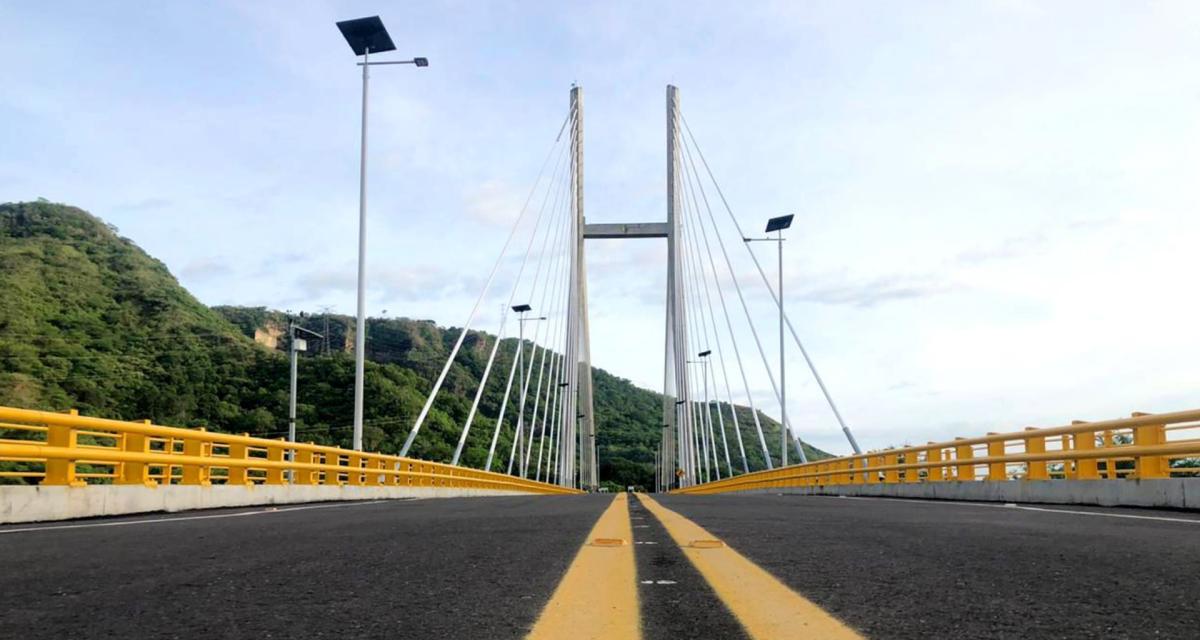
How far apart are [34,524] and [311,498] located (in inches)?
270

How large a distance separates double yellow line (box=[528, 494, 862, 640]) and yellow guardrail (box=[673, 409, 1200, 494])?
7089 mm

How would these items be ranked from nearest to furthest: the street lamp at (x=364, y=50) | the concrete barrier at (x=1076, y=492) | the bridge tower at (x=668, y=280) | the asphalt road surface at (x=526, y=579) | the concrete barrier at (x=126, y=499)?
the asphalt road surface at (x=526, y=579), the concrete barrier at (x=126, y=499), the concrete barrier at (x=1076, y=492), the street lamp at (x=364, y=50), the bridge tower at (x=668, y=280)

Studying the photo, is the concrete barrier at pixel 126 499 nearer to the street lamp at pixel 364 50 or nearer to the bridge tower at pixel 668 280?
the street lamp at pixel 364 50

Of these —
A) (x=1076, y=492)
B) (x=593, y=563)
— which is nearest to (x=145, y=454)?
(x=593, y=563)

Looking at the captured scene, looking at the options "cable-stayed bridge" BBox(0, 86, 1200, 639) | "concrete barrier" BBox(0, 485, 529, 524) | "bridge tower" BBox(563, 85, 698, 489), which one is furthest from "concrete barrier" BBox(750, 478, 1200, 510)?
"bridge tower" BBox(563, 85, 698, 489)

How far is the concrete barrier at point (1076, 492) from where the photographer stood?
1060cm

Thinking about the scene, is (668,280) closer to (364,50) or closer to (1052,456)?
(364,50)

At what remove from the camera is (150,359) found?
196ft

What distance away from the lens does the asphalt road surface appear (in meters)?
3.29

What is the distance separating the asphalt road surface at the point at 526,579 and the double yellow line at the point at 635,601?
2.6 inches

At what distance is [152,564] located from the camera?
5.14 metres

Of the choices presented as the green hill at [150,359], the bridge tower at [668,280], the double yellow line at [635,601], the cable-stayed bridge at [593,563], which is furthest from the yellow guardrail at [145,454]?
the green hill at [150,359]

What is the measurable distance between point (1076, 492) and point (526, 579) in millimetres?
9891

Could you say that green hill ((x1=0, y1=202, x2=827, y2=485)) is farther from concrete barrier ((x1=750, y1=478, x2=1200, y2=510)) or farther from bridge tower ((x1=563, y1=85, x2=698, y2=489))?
concrete barrier ((x1=750, y1=478, x2=1200, y2=510))
